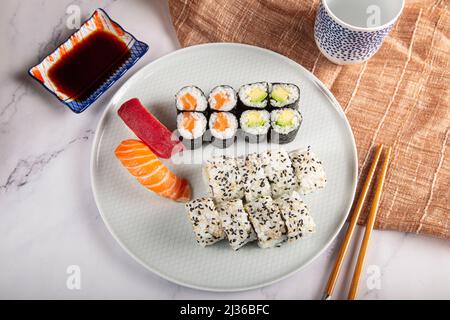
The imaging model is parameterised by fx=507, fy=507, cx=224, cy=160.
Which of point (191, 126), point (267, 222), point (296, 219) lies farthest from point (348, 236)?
point (191, 126)

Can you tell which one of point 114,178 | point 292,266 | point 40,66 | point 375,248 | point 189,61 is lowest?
point 375,248

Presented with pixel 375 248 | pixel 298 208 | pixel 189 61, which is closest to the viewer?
pixel 298 208

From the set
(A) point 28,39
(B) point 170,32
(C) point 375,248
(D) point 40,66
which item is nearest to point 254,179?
(C) point 375,248

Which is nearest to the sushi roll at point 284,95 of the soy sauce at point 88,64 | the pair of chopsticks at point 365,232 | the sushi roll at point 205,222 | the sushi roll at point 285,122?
the sushi roll at point 285,122

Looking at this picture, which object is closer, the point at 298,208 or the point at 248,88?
the point at 298,208

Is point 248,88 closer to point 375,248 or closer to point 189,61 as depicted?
point 189,61

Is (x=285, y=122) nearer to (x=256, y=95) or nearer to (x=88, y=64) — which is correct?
(x=256, y=95)

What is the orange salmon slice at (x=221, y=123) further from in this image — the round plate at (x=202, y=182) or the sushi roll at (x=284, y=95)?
the sushi roll at (x=284, y=95)
